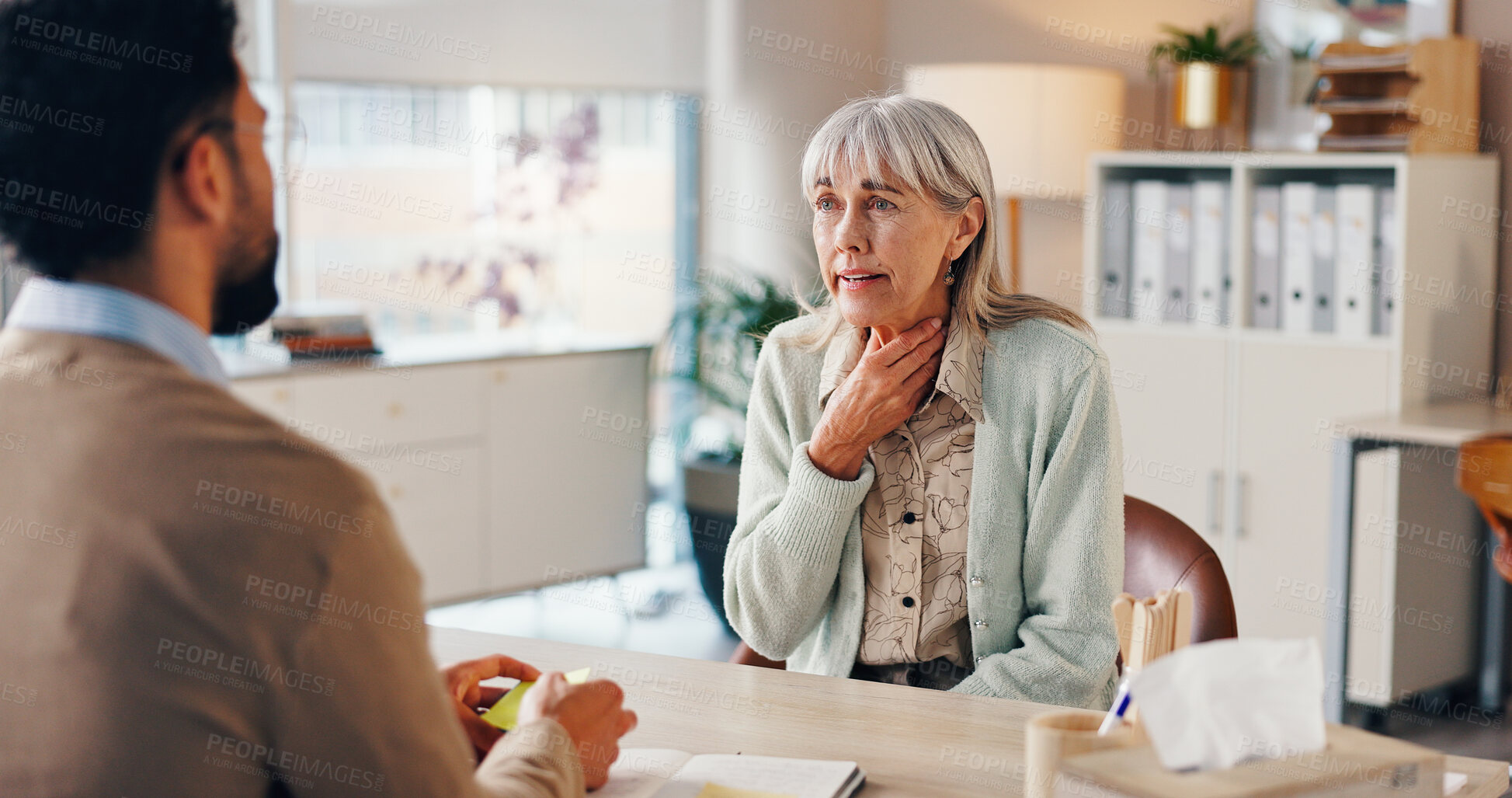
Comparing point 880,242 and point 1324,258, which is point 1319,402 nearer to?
point 1324,258

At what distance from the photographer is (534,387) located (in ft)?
13.4

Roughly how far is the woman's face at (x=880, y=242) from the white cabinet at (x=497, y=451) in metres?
2.16

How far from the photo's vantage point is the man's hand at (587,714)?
115cm

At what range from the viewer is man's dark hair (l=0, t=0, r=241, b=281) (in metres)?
0.77

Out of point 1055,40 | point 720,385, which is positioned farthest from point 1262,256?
point 720,385

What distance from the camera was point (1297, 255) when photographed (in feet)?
11.6

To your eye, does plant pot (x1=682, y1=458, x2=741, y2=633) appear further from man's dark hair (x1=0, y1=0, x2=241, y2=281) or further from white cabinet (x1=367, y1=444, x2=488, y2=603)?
man's dark hair (x1=0, y1=0, x2=241, y2=281)

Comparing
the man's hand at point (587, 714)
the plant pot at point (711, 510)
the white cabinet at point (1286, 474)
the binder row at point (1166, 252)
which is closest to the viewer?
the man's hand at point (587, 714)

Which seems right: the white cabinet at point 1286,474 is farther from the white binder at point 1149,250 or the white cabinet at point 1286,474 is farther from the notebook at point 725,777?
the notebook at point 725,777

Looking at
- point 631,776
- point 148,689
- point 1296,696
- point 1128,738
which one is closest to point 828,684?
point 631,776

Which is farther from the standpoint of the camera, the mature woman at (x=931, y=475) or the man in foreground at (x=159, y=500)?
Result: the mature woman at (x=931, y=475)

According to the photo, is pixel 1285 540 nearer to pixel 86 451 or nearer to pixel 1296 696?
pixel 1296 696

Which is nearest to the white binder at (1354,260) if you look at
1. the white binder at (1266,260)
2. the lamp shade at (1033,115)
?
the white binder at (1266,260)

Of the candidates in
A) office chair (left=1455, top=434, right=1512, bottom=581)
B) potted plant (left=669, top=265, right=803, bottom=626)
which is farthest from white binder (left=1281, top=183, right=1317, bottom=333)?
office chair (left=1455, top=434, right=1512, bottom=581)
